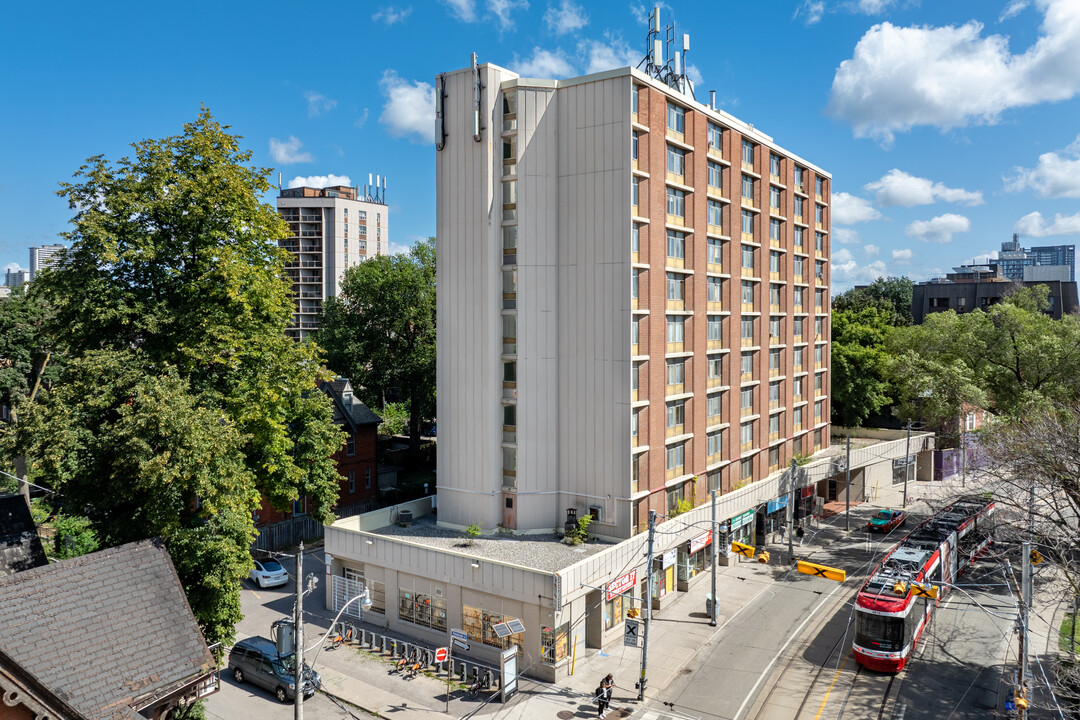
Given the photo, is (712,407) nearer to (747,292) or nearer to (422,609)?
(747,292)

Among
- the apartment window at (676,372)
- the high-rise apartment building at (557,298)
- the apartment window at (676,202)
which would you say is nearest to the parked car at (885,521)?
the high-rise apartment building at (557,298)

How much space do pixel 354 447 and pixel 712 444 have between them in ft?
81.2

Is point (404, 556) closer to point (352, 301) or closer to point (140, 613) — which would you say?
point (140, 613)

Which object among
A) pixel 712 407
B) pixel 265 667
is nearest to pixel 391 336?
pixel 712 407

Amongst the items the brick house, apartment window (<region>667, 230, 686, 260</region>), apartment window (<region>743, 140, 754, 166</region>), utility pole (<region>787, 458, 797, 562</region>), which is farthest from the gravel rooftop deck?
apartment window (<region>743, 140, 754, 166</region>)

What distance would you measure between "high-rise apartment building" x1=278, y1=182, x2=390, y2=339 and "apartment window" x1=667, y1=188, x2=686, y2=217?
81.9m

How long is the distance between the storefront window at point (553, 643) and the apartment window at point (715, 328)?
1979 centimetres

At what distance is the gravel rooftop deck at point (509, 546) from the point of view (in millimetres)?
30844

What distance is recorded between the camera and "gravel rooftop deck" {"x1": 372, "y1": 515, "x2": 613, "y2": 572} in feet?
101

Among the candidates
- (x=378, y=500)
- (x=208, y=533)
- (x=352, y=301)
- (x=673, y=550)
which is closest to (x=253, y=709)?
(x=208, y=533)

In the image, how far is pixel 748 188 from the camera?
4581 centimetres

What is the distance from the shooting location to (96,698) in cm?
1257

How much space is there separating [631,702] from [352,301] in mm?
44695

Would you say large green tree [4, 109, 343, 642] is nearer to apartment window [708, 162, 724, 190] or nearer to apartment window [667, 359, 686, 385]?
apartment window [667, 359, 686, 385]
